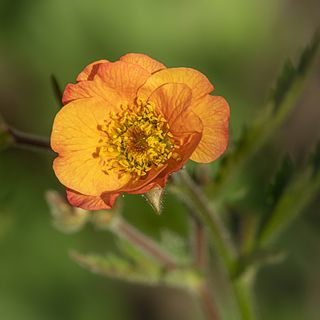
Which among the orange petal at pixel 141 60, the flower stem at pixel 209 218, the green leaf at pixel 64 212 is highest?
the orange petal at pixel 141 60

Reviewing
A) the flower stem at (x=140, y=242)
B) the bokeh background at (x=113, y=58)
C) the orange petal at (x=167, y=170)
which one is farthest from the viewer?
the bokeh background at (x=113, y=58)

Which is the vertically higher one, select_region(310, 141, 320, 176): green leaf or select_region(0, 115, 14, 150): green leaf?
select_region(310, 141, 320, 176): green leaf

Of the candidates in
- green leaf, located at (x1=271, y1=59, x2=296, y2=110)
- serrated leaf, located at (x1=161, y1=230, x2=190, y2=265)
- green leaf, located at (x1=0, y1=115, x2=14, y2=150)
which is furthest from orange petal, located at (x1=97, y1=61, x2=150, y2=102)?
serrated leaf, located at (x1=161, y1=230, x2=190, y2=265)

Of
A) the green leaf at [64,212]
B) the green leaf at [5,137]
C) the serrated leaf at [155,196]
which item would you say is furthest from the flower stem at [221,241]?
the green leaf at [5,137]

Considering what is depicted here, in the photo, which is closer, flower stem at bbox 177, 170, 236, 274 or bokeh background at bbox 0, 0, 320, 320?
flower stem at bbox 177, 170, 236, 274

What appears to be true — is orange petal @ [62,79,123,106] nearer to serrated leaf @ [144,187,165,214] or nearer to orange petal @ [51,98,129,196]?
orange petal @ [51,98,129,196]

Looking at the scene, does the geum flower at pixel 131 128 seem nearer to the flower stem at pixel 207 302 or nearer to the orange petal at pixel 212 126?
the orange petal at pixel 212 126

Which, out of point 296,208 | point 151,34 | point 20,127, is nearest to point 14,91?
point 20,127
